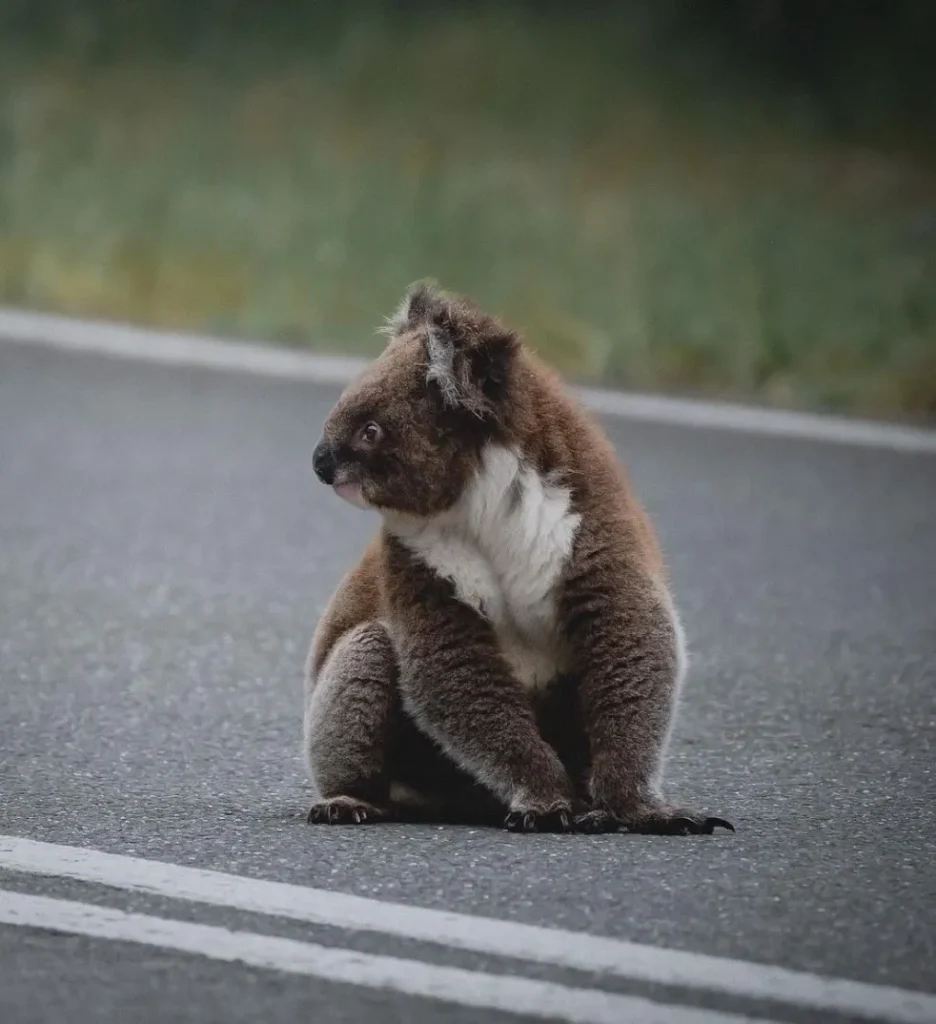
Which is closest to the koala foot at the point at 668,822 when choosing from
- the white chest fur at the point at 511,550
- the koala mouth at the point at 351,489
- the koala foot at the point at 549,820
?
the koala foot at the point at 549,820

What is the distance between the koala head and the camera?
4848mm

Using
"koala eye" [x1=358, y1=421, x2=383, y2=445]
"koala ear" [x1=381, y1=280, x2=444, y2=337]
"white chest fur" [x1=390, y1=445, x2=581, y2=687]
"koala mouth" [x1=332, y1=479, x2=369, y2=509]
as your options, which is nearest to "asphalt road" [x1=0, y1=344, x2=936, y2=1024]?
"white chest fur" [x1=390, y1=445, x2=581, y2=687]

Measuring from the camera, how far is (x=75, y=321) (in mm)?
12180

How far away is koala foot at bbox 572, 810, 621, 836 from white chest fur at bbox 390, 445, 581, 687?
31cm

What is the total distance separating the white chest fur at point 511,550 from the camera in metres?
4.79

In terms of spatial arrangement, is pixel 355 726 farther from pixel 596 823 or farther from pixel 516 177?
pixel 516 177

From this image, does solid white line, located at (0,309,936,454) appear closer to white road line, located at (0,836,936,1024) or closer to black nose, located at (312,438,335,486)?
black nose, located at (312,438,335,486)

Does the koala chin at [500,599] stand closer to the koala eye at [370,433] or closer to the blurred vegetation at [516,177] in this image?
the koala eye at [370,433]

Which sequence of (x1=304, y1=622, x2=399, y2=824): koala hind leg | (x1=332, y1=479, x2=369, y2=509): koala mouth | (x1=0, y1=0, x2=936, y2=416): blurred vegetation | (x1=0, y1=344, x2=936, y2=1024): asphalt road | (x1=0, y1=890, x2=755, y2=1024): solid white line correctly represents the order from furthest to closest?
(x1=0, y1=0, x2=936, y2=416): blurred vegetation → (x1=304, y1=622, x2=399, y2=824): koala hind leg → (x1=332, y1=479, x2=369, y2=509): koala mouth → (x1=0, y1=344, x2=936, y2=1024): asphalt road → (x1=0, y1=890, x2=755, y2=1024): solid white line

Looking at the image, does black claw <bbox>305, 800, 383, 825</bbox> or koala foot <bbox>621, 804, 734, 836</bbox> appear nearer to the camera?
koala foot <bbox>621, 804, 734, 836</bbox>

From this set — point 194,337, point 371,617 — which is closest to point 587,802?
point 371,617

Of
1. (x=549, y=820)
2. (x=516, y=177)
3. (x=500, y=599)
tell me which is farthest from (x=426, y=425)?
(x=516, y=177)

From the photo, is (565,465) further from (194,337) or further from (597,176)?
(597,176)

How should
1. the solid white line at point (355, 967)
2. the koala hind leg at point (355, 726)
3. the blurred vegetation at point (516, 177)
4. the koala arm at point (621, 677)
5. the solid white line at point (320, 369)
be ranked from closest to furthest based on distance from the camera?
the solid white line at point (355, 967)
the koala arm at point (621, 677)
the koala hind leg at point (355, 726)
the solid white line at point (320, 369)
the blurred vegetation at point (516, 177)
